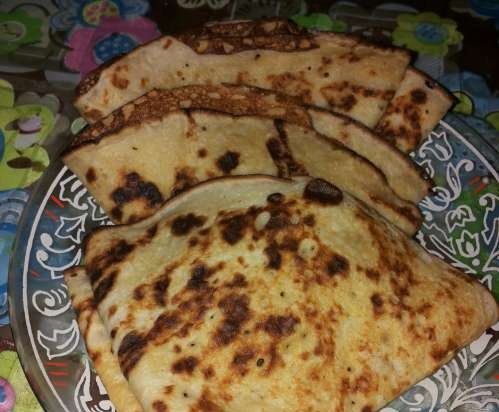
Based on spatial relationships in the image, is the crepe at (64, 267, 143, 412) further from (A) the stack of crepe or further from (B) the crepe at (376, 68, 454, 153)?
(B) the crepe at (376, 68, 454, 153)

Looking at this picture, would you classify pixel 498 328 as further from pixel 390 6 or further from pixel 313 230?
pixel 390 6

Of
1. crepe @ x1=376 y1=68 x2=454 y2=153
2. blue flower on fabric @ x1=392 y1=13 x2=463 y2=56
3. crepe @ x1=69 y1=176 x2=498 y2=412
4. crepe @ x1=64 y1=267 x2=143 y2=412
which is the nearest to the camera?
crepe @ x1=69 y1=176 x2=498 y2=412

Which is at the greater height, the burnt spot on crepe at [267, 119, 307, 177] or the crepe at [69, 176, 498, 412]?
the burnt spot on crepe at [267, 119, 307, 177]

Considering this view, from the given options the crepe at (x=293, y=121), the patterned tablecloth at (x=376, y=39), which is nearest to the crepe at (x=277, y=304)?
the patterned tablecloth at (x=376, y=39)

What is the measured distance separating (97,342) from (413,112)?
1618 millimetres

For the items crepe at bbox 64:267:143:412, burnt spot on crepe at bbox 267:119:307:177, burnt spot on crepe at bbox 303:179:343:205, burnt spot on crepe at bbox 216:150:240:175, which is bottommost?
crepe at bbox 64:267:143:412

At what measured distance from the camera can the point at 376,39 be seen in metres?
3.69

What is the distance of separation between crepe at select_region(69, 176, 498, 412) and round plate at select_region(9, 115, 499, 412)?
108mm

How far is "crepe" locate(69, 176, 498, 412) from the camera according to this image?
208 centimetres

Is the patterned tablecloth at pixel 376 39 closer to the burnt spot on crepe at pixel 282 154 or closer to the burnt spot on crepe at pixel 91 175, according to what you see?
the burnt spot on crepe at pixel 91 175

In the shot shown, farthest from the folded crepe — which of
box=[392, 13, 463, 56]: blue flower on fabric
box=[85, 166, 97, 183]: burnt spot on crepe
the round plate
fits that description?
box=[392, 13, 463, 56]: blue flower on fabric

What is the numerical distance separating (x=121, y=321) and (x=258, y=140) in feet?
2.96

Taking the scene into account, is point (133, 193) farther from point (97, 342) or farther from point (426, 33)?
point (426, 33)

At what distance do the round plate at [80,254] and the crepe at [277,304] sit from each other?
108mm
